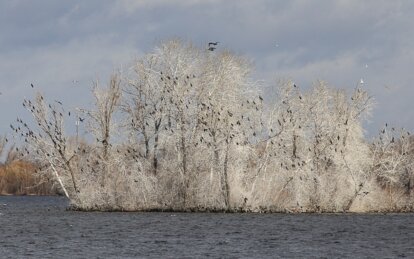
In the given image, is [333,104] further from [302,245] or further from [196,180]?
[302,245]

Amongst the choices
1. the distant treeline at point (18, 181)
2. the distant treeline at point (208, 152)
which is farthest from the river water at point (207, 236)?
the distant treeline at point (18, 181)

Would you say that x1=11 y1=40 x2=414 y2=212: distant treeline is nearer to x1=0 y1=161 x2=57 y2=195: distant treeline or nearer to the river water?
the river water

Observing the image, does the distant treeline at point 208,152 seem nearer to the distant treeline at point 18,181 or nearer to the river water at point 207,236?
the river water at point 207,236

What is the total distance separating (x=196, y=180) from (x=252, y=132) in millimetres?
5582

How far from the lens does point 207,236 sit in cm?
4053

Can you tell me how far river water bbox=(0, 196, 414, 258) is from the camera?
3309 centimetres

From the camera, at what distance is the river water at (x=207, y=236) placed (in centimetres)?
3309

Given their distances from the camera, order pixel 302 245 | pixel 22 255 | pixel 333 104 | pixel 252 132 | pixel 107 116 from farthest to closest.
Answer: pixel 333 104 < pixel 107 116 < pixel 252 132 < pixel 302 245 < pixel 22 255

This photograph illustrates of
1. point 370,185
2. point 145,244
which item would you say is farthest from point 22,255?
point 370,185

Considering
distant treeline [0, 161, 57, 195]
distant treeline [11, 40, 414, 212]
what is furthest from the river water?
distant treeline [0, 161, 57, 195]

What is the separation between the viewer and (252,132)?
2202 inches

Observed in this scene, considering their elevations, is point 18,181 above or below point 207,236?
above

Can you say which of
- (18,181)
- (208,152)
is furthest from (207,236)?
(18,181)

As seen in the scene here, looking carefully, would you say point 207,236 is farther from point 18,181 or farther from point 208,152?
point 18,181
